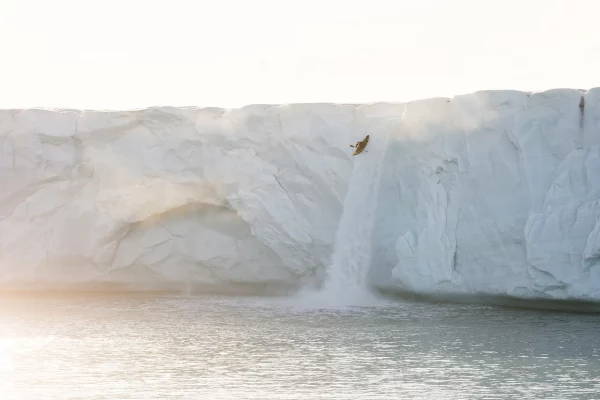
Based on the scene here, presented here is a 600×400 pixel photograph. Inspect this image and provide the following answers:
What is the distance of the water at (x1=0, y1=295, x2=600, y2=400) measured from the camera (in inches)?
281

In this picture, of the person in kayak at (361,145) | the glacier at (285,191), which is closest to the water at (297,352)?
the glacier at (285,191)

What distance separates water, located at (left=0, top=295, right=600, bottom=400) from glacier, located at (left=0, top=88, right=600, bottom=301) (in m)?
1.13

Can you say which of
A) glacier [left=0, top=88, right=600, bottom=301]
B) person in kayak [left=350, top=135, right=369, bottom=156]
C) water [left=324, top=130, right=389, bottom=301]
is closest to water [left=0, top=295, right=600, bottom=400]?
glacier [left=0, top=88, right=600, bottom=301]

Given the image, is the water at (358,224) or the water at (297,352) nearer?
the water at (297,352)

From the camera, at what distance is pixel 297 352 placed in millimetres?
8859

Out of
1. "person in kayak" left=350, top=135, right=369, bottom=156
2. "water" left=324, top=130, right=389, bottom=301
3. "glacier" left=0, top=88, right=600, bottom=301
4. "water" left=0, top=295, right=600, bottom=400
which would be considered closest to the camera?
"water" left=0, top=295, right=600, bottom=400

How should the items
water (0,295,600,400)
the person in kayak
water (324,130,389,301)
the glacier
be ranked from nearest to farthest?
1. water (0,295,600,400)
2. the glacier
3. water (324,130,389,301)
4. the person in kayak

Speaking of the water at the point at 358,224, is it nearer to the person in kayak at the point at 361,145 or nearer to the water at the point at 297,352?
the person in kayak at the point at 361,145

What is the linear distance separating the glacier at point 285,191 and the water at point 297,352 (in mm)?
1134

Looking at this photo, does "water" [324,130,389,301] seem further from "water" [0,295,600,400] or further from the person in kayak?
"water" [0,295,600,400]

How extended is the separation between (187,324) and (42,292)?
5.39m

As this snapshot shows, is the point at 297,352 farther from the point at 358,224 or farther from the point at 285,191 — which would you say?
the point at 285,191

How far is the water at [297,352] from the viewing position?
7129 millimetres

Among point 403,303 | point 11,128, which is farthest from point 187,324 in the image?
point 11,128
